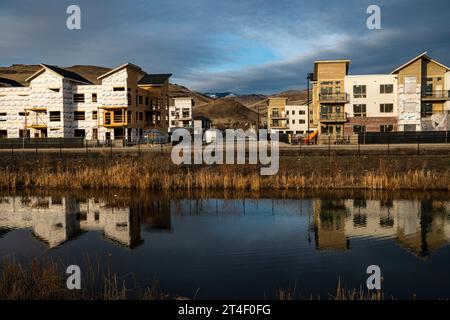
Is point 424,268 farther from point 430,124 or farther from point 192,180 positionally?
point 430,124

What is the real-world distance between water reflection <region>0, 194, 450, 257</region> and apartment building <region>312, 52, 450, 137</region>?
113 ft

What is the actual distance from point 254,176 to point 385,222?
9.69 meters

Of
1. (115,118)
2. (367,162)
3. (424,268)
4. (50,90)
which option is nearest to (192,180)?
(367,162)

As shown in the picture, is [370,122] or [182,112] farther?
[182,112]

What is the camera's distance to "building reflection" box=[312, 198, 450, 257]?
50.7ft

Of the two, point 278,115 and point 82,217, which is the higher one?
point 278,115

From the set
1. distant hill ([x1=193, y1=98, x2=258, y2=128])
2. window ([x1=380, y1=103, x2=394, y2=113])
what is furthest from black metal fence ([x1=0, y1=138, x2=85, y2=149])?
distant hill ([x1=193, y1=98, x2=258, y2=128])

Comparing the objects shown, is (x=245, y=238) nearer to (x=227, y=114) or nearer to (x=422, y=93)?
(x=422, y=93)

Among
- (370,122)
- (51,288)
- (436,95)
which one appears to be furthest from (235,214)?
(436,95)

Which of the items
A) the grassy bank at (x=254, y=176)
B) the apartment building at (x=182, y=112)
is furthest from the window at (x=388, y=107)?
the apartment building at (x=182, y=112)

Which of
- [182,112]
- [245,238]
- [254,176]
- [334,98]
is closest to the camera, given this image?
[245,238]

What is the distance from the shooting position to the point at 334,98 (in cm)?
5712

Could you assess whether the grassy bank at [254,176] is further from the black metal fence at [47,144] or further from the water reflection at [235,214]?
the black metal fence at [47,144]
